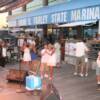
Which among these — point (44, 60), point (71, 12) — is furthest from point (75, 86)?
point (71, 12)

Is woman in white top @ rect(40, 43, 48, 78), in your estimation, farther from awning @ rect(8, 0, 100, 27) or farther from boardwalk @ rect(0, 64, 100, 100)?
awning @ rect(8, 0, 100, 27)

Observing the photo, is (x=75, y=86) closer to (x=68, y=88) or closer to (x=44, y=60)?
(x=68, y=88)

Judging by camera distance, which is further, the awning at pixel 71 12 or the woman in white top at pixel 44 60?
the woman in white top at pixel 44 60

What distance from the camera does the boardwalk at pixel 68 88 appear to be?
38.5 feet

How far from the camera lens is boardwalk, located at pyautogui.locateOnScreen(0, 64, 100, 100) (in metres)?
11.7

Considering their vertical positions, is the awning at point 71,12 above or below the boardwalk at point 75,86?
above

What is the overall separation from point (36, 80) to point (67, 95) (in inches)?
49.2

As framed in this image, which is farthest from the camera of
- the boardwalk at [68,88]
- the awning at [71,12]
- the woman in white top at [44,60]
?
the woman in white top at [44,60]

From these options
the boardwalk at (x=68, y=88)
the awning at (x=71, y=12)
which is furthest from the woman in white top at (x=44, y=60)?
the awning at (x=71, y=12)

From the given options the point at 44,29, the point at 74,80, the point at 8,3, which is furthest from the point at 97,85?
the point at 44,29

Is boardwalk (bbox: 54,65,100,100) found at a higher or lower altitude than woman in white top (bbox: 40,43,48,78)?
lower

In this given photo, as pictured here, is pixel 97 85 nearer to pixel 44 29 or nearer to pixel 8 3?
pixel 8 3

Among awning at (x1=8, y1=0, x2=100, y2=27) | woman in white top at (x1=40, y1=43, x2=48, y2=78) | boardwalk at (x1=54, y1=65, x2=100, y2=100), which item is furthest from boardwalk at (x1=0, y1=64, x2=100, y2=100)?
awning at (x1=8, y1=0, x2=100, y2=27)

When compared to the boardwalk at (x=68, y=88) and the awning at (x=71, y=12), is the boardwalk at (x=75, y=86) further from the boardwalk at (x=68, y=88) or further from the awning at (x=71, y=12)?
the awning at (x=71, y=12)
